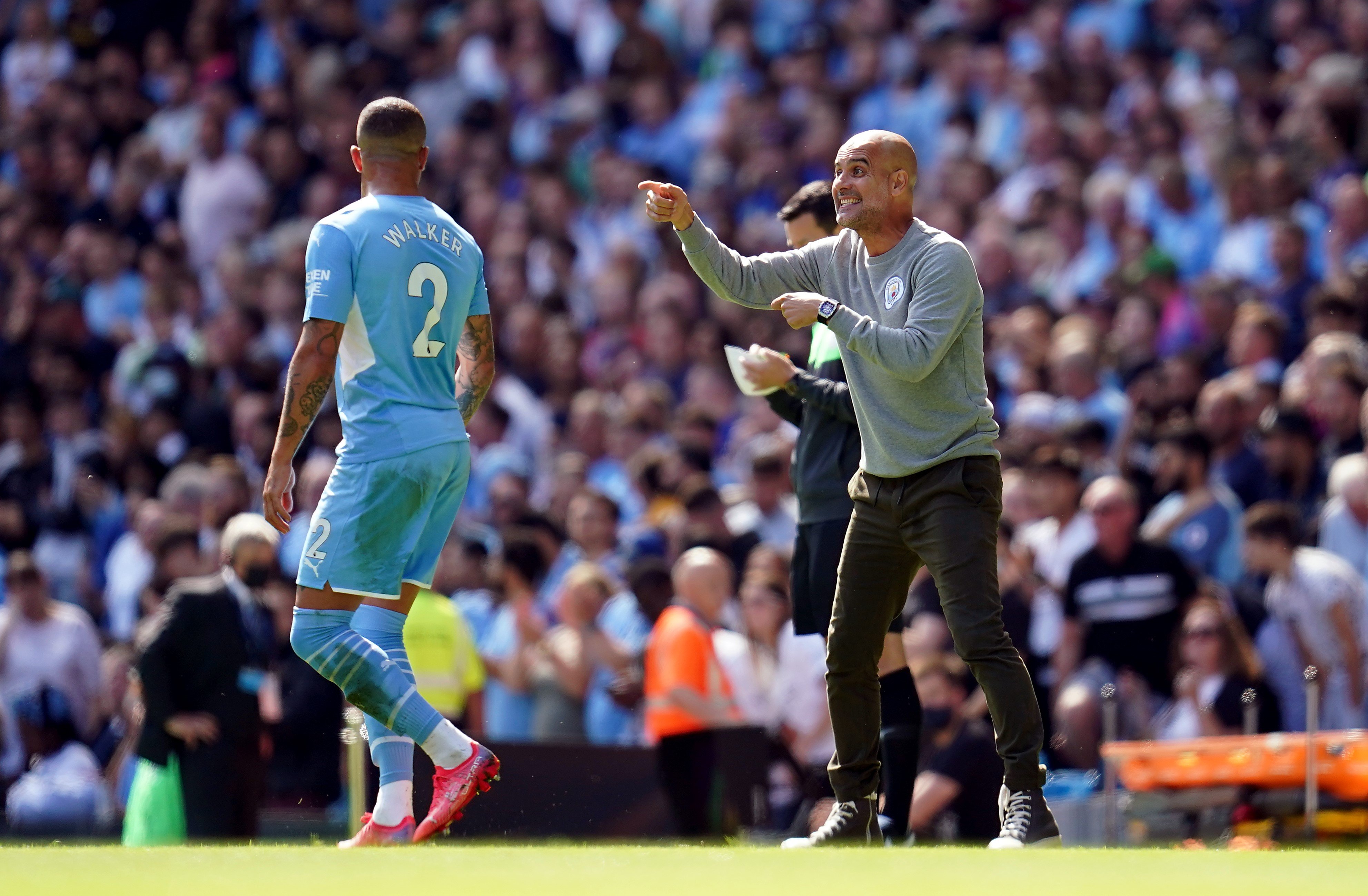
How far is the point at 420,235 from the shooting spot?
5.94 meters

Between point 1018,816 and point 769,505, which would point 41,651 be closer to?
point 769,505

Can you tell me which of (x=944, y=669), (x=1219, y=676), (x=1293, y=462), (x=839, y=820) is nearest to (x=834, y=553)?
(x=839, y=820)

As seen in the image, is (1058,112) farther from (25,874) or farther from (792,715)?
(25,874)

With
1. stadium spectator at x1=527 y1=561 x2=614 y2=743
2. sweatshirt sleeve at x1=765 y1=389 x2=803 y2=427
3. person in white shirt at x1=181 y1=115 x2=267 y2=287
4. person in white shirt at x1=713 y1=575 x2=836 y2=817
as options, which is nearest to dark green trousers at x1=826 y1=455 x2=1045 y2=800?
sweatshirt sleeve at x1=765 y1=389 x2=803 y2=427

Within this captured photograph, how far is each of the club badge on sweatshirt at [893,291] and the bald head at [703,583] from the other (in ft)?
12.9

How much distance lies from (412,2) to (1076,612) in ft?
→ 38.9

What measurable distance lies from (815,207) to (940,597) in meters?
1.73

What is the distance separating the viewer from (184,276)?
53.9ft

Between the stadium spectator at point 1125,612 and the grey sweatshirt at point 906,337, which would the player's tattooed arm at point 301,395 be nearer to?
the grey sweatshirt at point 906,337

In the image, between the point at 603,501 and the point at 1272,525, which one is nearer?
the point at 1272,525

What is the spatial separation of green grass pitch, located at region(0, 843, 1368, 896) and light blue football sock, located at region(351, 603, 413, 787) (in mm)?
413

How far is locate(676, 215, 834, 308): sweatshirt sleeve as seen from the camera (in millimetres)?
6094

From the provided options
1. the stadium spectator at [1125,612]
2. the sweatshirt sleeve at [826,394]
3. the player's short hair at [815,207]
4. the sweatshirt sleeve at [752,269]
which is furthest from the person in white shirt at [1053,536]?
the sweatshirt sleeve at [752,269]

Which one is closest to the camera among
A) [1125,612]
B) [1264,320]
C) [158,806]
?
[158,806]
